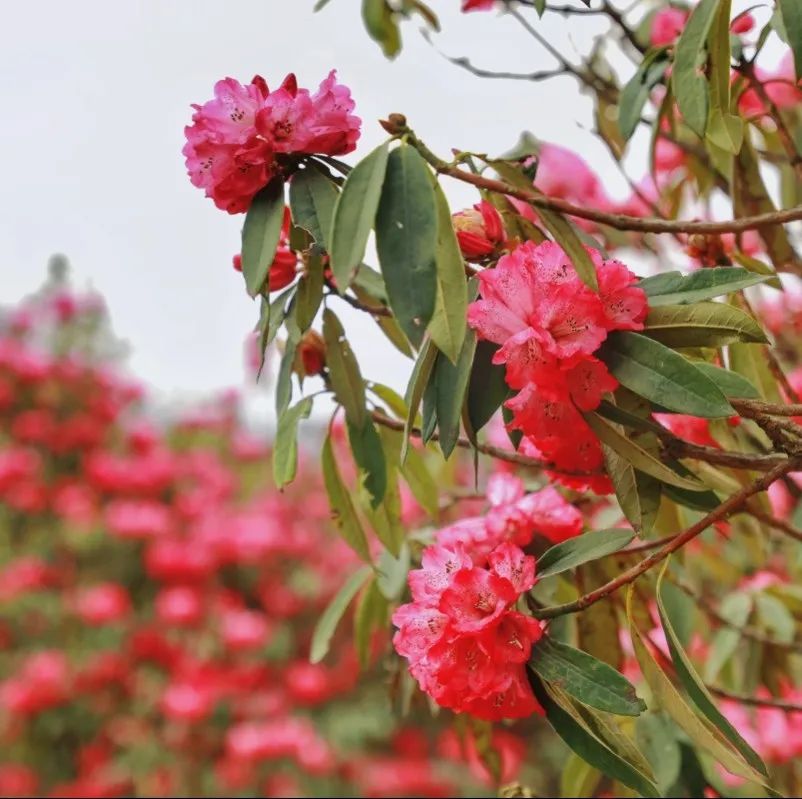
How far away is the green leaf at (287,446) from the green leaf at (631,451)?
0.28 metres

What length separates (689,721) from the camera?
0.59 m

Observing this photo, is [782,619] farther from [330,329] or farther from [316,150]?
A: [316,150]

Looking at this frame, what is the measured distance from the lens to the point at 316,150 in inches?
24.9

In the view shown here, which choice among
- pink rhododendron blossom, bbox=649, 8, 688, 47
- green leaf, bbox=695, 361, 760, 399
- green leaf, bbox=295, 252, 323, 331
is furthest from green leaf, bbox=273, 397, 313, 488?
pink rhododendron blossom, bbox=649, 8, 688, 47

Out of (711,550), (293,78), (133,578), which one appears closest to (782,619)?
(711,550)

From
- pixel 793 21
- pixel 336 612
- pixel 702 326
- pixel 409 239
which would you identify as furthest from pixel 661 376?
pixel 336 612

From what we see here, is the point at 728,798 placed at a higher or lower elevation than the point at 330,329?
lower

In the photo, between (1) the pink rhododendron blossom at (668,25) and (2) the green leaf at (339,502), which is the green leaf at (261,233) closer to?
(2) the green leaf at (339,502)

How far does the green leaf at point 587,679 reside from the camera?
0.57 m

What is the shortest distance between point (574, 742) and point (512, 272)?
0.28 meters

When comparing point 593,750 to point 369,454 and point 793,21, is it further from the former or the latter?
point 793,21

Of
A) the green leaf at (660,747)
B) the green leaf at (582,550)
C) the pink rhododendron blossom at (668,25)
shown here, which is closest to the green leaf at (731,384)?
the green leaf at (582,550)

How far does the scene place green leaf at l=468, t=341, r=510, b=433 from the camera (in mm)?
649

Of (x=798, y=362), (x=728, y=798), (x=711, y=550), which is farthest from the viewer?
(x=798, y=362)
